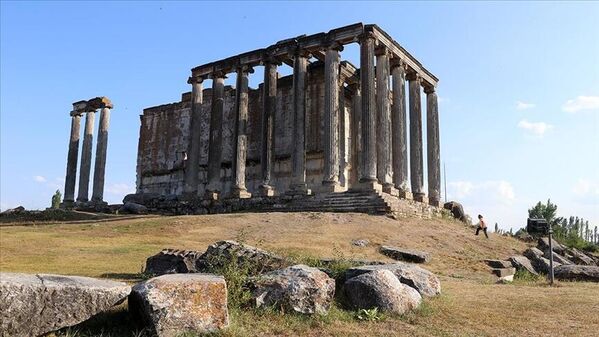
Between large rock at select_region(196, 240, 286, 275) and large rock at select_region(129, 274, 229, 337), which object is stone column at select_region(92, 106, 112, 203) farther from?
large rock at select_region(129, 274, 229, 337)

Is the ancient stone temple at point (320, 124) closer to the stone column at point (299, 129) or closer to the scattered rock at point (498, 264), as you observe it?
the stone column at point (299, 129)

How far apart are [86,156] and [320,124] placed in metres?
20.2

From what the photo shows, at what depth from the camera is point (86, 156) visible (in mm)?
40281

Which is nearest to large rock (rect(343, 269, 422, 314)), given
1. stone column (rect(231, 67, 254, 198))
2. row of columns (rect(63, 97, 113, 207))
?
stone column (rect(231, 67, 254, 198))

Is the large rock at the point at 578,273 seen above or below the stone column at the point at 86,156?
below

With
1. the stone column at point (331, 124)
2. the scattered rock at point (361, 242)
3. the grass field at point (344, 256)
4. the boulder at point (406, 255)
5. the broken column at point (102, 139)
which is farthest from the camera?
the broken column at point (102, 139)

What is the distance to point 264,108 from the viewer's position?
3228cm

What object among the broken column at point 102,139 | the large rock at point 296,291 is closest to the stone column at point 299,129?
the broken column at point 102,139

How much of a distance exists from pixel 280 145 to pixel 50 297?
102 feet

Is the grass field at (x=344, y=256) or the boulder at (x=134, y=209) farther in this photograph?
the boulder at (x=134, y=209)

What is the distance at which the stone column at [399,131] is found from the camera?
3027 cm

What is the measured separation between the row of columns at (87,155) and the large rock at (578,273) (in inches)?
1353

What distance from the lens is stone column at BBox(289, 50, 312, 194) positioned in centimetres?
2855

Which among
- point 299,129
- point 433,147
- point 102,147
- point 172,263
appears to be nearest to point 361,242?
point 172,263
